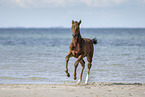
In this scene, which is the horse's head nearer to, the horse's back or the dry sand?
the horse's back

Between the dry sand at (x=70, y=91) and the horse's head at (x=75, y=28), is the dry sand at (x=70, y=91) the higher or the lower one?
the lower one

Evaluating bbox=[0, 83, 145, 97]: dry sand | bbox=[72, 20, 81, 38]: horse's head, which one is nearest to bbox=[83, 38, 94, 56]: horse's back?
bbox=[72, 20, 81, 38]: horse's head

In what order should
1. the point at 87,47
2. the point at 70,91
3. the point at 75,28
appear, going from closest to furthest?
the point at 70,91 → the point at 75,28 → the point at 87,47

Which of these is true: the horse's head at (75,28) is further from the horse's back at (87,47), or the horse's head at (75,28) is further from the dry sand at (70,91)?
the dry sand at (70,91)

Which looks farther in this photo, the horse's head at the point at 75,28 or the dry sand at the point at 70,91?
the horse's head at the point at 75,28

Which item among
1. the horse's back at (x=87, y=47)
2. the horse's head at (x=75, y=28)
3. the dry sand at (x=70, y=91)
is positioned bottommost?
the dry sand at (x=70, y=91)

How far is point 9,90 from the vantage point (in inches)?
361

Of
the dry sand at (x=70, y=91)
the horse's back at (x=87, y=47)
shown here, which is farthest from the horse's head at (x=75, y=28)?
the dry sand at (x=70, y=91)

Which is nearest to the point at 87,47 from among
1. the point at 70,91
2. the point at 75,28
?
the point at 75,28

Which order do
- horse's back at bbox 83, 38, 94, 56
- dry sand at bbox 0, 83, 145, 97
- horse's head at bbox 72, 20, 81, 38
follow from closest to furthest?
dry sand at bbox 0, 83, 145, 97, horse's head at bbox 72, 20, 81, 38, horse's back at bbox 83, 38, 94, 56

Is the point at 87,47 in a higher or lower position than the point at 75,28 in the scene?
lower

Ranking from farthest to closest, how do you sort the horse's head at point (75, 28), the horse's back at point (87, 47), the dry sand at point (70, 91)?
the horse's back at point (87, 47) → the horse's head at point (75, 28) → the dry sand at point (70, 91)

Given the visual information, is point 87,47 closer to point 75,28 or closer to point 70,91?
point 75,28

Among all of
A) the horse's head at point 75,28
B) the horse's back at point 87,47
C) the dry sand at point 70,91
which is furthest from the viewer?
the horse's back at point 87,47
